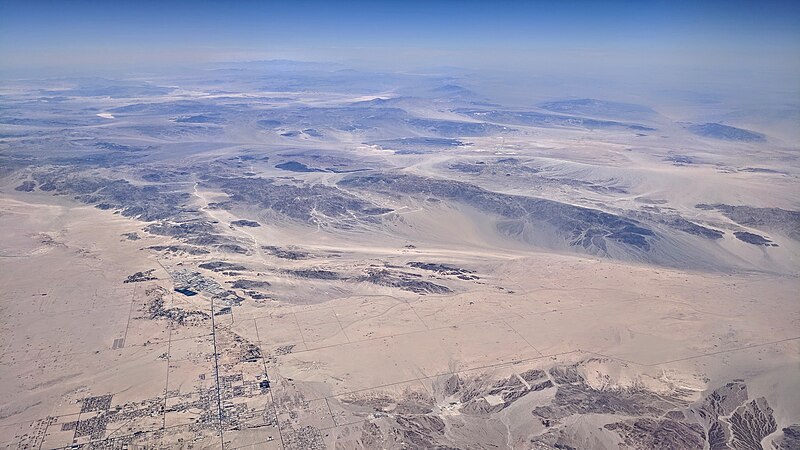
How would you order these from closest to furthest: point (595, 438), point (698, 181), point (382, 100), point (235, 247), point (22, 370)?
1. point (595, 438)
2. point (22, 370)
3. point (235, 247)
4. point (698, 181)
5. point (382, 100)

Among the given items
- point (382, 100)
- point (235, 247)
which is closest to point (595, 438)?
point (235, 247)

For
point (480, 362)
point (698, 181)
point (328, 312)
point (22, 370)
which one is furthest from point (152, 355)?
point (698, 181)

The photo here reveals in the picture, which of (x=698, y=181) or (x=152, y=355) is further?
(x=698, y=181)

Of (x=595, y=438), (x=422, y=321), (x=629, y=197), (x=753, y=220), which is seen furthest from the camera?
(x=629, y=197)

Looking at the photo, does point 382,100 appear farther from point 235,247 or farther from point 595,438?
point 595,438

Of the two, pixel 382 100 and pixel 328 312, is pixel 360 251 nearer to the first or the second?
pixel 328 312

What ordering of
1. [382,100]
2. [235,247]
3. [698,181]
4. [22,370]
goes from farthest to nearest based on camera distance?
[382,100] → [698,181] → [235,247] → [22,370]
